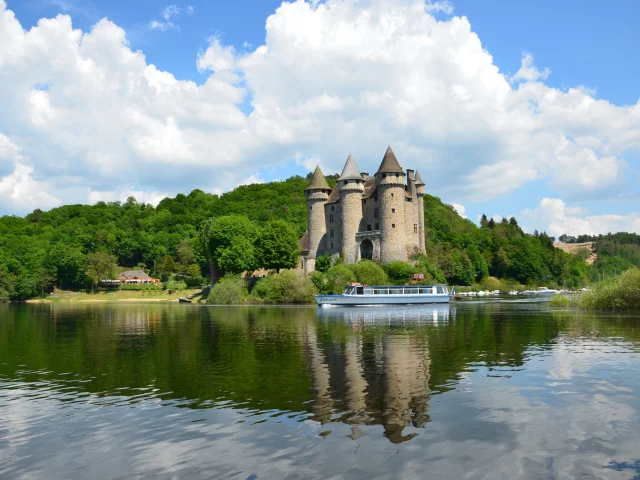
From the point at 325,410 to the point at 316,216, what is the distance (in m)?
75.3

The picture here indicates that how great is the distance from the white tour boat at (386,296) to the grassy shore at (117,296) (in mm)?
37844

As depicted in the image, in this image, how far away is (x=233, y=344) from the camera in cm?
2566

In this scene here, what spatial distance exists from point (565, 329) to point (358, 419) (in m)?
21.9

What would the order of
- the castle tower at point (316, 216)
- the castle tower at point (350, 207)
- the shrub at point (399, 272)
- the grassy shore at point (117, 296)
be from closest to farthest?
the shrub at point (399, 272), the castle tower at point (350, 207), the castle tower at point (316, 216), the grassy shore at point (117, 296)

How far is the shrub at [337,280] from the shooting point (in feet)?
223

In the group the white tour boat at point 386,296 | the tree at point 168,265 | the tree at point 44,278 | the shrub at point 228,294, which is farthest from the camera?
the tree at point 168,265

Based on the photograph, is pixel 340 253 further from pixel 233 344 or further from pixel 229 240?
pixel 233 344

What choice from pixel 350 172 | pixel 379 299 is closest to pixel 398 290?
pixel 379 299

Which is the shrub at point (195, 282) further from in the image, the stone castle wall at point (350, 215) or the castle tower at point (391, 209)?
the castle tower at point (391, 209)

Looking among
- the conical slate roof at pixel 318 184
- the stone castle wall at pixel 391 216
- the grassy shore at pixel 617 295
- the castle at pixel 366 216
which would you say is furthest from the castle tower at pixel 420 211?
the grassy shore at pixel 617 295

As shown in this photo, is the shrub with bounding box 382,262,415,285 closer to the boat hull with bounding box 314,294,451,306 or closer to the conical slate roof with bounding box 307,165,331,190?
the boat hull with bounding box 314,294,451,306

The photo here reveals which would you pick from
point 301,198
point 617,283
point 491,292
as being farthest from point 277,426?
point 301,198

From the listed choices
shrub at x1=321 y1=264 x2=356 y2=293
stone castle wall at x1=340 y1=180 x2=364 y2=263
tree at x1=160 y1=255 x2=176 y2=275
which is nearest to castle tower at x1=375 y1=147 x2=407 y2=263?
stone castle wall at x1=340 y1=180 x2=364 y2=263

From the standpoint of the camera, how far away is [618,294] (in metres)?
41.3
